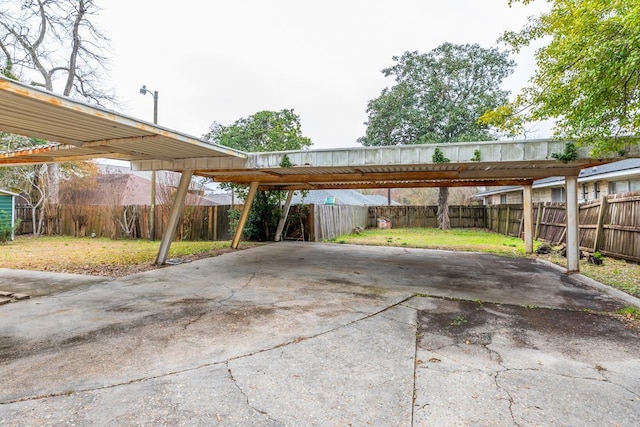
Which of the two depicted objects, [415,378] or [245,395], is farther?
[415,378]

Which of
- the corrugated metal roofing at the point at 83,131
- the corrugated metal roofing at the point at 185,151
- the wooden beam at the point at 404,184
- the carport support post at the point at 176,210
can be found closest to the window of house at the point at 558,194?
the wooden beam at the point at 404,184

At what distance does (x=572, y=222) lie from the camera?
6082 millimetres

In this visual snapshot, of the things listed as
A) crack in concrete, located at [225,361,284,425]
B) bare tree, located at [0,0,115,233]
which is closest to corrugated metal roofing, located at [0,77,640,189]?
crack in concrete, located at [225,361,284,425]

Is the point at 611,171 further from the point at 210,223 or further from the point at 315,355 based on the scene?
the point at 210,223

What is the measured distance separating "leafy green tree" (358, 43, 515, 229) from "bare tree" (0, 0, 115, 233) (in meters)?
15.2

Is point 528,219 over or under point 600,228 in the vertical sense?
over

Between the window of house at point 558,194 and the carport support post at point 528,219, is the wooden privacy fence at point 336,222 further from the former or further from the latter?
the window of house at point 558,194

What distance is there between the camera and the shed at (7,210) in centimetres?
1199

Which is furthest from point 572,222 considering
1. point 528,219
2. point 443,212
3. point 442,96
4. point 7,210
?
point 7,210

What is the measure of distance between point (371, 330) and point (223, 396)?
166cm

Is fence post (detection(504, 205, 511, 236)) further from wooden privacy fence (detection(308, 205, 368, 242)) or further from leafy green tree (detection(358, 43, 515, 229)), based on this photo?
wooden privacy fence (detection(308, 205, 368, 242))

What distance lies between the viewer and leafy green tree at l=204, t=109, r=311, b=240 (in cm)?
1226

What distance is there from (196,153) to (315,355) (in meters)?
4.54

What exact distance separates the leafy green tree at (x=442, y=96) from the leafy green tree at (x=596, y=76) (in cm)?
1424
